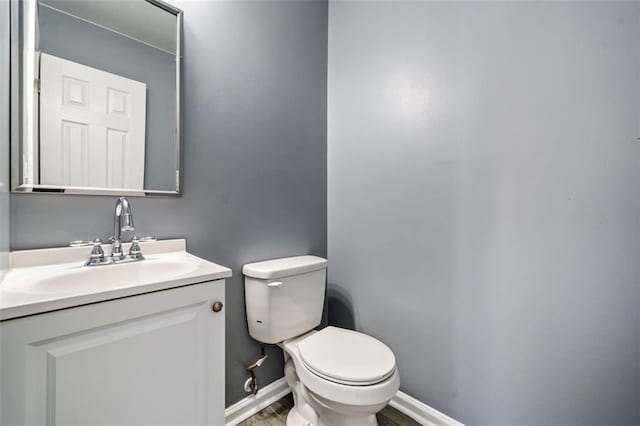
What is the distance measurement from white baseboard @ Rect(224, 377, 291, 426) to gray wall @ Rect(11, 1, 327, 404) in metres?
0.04

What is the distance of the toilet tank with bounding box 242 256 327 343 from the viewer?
1169 millimetres

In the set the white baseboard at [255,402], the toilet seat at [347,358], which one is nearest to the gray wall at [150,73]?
the toilet seat at [347,358]

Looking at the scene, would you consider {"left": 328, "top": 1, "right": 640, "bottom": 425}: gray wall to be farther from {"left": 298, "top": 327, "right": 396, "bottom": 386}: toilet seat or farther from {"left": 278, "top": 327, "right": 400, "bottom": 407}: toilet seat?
{"left": 278, "top": 327, "right": 400, "bottom": 407}: toilet seat

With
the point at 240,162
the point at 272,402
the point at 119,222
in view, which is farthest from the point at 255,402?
the point at 240,162

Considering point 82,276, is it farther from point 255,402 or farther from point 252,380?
point 255,402

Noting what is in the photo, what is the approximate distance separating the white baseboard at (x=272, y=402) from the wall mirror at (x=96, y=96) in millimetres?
1079

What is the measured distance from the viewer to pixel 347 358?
40.2 inches

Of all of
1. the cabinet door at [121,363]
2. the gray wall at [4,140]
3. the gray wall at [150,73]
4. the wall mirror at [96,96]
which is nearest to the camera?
the cabinet door at [121,363]

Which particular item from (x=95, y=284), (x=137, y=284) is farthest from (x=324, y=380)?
(x=95, y=284)

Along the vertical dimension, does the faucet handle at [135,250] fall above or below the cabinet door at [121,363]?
above

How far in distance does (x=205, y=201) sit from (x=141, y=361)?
66 cm

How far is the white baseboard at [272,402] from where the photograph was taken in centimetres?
119

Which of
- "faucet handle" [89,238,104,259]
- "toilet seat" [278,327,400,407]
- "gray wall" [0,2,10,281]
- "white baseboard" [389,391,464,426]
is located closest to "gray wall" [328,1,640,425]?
"white baseboard" [389,391,464,426]

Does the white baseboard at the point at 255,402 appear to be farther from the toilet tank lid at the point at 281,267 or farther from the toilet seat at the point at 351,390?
the toilet tank lid at the point at 281,267
